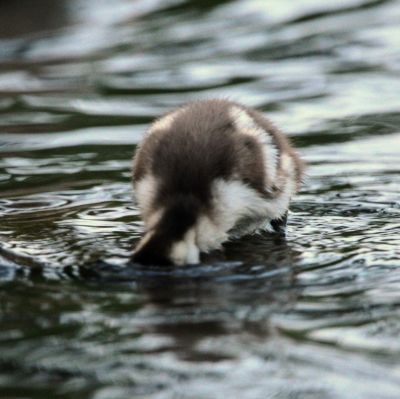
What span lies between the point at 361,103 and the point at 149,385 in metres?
5.86

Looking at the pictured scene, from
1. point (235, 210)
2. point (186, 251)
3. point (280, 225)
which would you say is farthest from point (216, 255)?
point (280, 225)

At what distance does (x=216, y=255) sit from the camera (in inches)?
241

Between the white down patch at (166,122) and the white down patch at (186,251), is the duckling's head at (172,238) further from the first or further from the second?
the white down patch at (166,122)

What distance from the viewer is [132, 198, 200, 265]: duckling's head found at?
553 cm

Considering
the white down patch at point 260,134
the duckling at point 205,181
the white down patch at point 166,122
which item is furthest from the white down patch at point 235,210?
the white down patch at point 166,122

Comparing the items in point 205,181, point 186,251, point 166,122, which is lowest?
point 186,251

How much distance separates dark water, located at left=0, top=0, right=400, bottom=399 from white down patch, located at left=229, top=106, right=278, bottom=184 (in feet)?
1.41

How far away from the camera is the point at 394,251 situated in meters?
6.18

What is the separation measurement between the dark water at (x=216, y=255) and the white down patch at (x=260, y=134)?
0.43 meters

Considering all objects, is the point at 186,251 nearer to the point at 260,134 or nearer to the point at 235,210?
the point at 235,210

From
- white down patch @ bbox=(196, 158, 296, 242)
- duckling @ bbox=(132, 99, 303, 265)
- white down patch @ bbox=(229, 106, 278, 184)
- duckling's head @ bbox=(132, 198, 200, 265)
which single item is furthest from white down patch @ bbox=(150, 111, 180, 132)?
duckling's head @ bbox=(132, 198, 200, 265)

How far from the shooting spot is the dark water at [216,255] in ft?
15.5

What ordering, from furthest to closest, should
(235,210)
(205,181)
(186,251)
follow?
(235,210), (205,181), (186,251)

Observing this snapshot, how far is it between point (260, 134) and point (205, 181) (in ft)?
2.40
